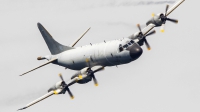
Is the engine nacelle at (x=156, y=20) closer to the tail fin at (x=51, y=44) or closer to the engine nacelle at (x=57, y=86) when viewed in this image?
the tail fin at (x=51, y=44)

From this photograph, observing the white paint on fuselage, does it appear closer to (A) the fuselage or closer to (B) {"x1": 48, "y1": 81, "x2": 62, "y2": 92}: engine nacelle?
(A) the fuselage

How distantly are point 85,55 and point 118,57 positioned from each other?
238 inches

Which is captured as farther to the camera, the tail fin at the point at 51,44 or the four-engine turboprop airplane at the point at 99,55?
the tail fin at the point at 51,44

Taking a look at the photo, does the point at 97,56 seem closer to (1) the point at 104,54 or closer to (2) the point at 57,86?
(1) the point at 104,54

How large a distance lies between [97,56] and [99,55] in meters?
0.39

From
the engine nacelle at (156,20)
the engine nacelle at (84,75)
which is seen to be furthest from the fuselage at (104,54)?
the engine nacelle at (156,20)

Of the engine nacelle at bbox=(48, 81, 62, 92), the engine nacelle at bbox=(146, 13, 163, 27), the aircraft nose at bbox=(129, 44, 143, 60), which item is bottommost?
the engine nacelle at bbox=(48, 81, 62, 92)

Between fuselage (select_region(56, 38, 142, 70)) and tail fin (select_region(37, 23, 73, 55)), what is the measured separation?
11.8 feet

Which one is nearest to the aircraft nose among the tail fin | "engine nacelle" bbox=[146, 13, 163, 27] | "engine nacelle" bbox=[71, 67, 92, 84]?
"engine nacelle" bbox=[71, 67, 92, 84]

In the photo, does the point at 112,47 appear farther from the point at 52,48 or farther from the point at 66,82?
the point at 52,48

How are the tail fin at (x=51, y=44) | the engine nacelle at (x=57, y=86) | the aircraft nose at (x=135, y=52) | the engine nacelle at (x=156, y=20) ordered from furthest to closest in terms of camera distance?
the tail fin at (x=51, y=44) < the engine nacelle at (x=156, y=20) < the engine nacelle at (x=57, y=86) < the aircraft nose at (x=135, y=52)

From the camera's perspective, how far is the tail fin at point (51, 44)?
311 feet

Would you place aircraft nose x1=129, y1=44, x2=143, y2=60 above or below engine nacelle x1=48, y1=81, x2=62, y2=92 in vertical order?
above

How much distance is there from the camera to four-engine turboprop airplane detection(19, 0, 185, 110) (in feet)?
274
